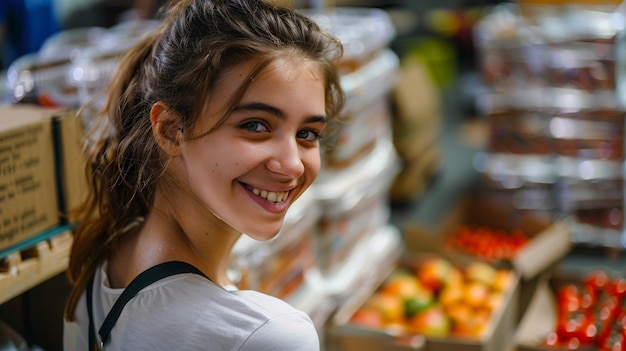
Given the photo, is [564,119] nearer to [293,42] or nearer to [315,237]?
[315,237]

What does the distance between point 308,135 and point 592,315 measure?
1.54m

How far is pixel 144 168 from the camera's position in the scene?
53.2 inches

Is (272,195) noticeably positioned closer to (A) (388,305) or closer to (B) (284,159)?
(B) (284,159)

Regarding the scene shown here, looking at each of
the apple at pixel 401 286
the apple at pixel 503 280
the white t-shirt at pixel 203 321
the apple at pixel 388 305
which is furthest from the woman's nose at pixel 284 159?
the apple at pixel 503 280

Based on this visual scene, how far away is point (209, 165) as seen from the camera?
1246 millimetres

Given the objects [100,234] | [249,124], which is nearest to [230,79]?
A: [249,124]

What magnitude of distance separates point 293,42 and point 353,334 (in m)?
1.45

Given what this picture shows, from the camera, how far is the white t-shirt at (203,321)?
118 centimetres

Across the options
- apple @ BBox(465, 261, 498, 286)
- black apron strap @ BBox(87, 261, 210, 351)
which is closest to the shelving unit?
black apron strap @ BBox(87, 261, 210, 351)

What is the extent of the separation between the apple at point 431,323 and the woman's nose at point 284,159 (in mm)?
1636

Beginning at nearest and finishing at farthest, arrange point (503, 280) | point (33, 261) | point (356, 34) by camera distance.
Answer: point (33, 261) → point (503, 280) → point (356, 34)

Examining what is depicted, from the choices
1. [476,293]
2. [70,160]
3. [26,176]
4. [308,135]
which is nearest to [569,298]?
[476,293]

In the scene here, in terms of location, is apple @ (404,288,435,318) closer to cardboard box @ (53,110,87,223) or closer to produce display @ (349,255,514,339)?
produce display @ (349,255,514,339)

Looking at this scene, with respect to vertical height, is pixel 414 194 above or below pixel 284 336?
below
